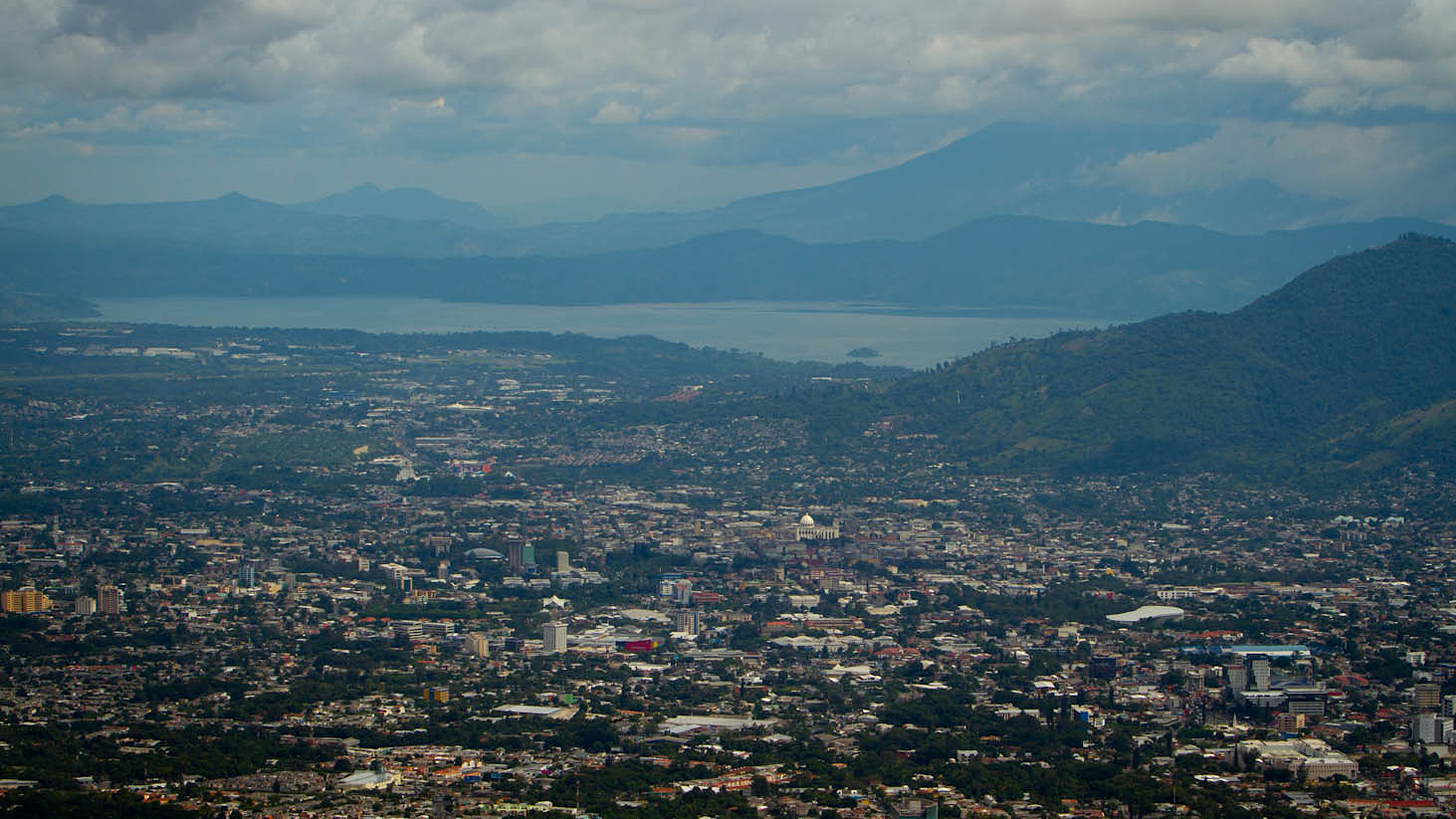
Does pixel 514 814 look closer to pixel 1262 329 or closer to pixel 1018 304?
pixel 1262 329

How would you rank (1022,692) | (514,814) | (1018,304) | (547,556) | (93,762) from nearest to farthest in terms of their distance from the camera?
(514,814) → (93,762) → (1022,692) → (547,556) → (1018,304)

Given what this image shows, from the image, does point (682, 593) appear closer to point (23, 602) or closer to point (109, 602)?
point (109, 602)

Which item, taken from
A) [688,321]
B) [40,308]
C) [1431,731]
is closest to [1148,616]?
[1431,731]

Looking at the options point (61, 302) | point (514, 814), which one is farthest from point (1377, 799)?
point (61, 302)

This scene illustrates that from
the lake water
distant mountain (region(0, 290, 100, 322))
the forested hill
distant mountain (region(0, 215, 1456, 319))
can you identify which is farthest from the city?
distant mountain (region(0, 215, 1456, 319))

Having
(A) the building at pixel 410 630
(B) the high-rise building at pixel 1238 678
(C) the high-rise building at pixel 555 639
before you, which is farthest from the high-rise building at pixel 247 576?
(B) the high-rise building at pixel 1238 678

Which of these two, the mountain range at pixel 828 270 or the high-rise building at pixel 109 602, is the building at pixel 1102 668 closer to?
the high-rise building at pixel 109 602
